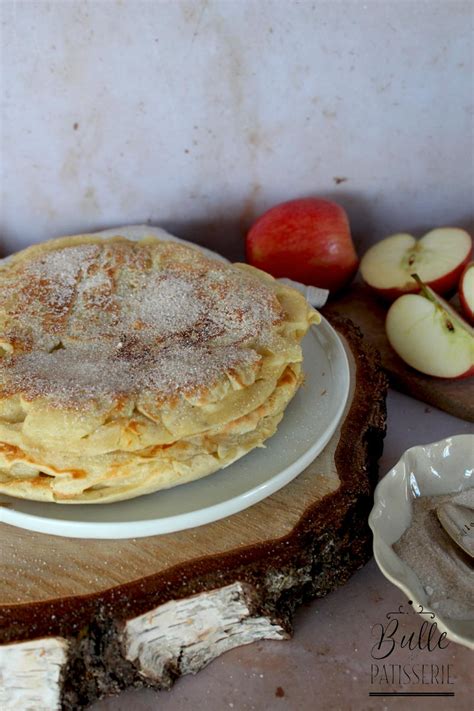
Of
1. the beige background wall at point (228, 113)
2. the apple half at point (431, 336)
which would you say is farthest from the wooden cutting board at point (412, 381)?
the beige background wall at point (228, 113)

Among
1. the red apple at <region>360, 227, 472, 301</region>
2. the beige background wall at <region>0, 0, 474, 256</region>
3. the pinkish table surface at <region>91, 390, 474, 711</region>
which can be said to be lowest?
the pinkish table surface at <region>91, 390, 474, 711</region>

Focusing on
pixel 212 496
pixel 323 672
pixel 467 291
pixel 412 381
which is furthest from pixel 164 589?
pixel 467 291

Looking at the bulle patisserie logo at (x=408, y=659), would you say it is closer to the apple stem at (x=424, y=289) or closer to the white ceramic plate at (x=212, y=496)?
the white ceramic plate at (x=212, y=496)

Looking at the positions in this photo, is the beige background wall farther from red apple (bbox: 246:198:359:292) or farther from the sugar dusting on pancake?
the sugar dusting on pancake

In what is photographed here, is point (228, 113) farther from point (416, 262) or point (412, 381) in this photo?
point (412, 381)

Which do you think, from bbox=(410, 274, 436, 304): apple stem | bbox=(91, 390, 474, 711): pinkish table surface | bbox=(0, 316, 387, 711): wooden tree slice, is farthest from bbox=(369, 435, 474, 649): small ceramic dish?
bbox=(410, 274, 436, 304): apple stem

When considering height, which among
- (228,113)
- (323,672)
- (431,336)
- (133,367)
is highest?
(228,113)
